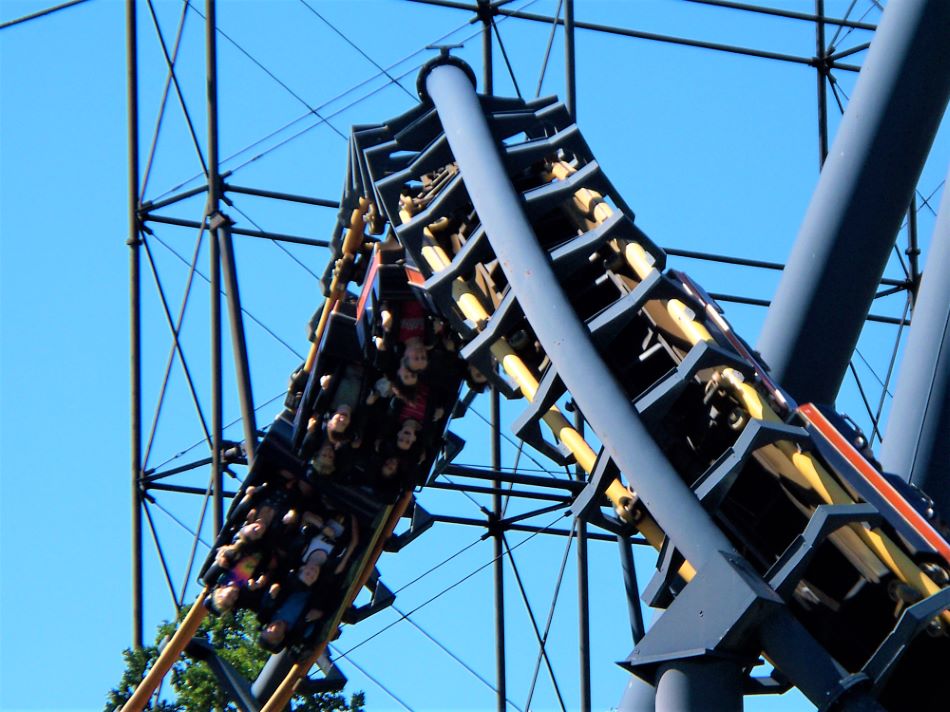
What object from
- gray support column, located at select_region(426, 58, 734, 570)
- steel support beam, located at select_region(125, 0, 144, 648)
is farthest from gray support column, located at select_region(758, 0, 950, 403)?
steel support beam, located at select_region(125, 0, 144, 648)

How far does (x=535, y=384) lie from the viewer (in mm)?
7285

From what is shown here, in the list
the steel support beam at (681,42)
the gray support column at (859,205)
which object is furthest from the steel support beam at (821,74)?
the gray support column at (859,205)

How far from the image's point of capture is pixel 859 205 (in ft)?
26.2

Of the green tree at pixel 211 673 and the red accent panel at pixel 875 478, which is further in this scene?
the green tree at pixel 211 673

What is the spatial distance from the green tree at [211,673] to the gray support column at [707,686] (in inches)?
197

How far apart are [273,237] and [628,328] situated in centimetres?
662

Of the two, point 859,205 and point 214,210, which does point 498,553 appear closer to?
point 214,210

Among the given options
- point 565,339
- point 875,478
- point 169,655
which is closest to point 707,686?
point 875,478

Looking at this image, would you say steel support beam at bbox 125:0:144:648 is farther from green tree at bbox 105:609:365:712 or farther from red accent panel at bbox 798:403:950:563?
red accent panel at bbox 798:403:950:563

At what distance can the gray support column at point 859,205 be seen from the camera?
7.89m

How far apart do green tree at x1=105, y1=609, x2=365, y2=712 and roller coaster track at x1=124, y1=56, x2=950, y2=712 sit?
3.53 m

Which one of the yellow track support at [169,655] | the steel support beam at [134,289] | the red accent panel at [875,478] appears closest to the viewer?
the red accent panel at [875,478]

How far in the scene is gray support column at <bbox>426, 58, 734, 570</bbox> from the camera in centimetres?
630

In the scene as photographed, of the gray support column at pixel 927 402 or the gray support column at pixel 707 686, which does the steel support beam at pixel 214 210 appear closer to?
the gray support column at pixel 927 402
